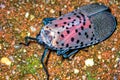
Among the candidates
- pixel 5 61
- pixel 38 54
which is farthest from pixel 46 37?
pixel 5 61

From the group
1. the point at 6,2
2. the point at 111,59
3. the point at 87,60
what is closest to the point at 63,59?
the point at 87,60

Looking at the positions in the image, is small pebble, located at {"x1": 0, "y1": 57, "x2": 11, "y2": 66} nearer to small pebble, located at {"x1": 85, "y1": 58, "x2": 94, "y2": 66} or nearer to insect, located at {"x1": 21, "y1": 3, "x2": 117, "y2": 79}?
insect, located at {"x1": 21, "y1": 3, "x2": 117, "y2": 79}

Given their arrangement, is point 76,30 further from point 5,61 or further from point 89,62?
point 5,61

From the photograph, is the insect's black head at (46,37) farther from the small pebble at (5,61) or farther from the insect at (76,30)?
the small pebble at (5,61)

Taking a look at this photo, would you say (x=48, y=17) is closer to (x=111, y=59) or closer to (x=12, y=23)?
(x=12, y=23)

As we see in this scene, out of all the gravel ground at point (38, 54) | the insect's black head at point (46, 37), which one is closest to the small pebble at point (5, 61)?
the gravel ground at point (38, 54)

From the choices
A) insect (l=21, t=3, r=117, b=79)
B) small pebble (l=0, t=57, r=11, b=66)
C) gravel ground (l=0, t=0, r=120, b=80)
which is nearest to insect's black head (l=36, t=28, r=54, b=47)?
insect (l=21, t=3, r=117, b=79)
